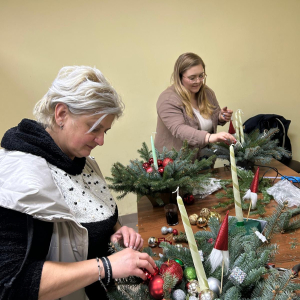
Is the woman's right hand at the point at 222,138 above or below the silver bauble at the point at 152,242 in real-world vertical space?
above

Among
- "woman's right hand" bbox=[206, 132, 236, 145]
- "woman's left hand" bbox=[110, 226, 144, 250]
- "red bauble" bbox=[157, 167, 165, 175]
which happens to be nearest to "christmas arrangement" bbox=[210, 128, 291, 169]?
"woman's right hand" bbox=[206, 132, 236, 145]

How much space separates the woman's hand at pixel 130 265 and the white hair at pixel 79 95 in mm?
438

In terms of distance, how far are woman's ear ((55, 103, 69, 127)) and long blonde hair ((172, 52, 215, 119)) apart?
4.01 ft

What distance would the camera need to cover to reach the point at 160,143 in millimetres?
2133

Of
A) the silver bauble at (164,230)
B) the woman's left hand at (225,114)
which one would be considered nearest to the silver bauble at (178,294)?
the silver bauble at (164,230)

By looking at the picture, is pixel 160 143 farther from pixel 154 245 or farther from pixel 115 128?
pixel 154 245

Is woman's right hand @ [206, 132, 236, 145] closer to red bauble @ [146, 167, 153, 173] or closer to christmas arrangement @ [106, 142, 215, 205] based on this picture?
christmas arrangement @ [106, 142, 215, 205]

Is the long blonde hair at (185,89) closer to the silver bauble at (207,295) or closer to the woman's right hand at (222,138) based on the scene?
the woman's right hand at (222,138)

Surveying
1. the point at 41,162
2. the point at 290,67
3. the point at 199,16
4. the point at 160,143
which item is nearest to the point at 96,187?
the point at 41,162

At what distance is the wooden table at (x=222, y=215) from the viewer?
2.94ft

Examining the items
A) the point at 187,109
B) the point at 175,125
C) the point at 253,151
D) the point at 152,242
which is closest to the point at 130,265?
the point at 152,242

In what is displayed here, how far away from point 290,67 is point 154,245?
8.94 feet

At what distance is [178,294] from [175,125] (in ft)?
4.37

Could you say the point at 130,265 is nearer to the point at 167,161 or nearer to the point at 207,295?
the point at 207,295
